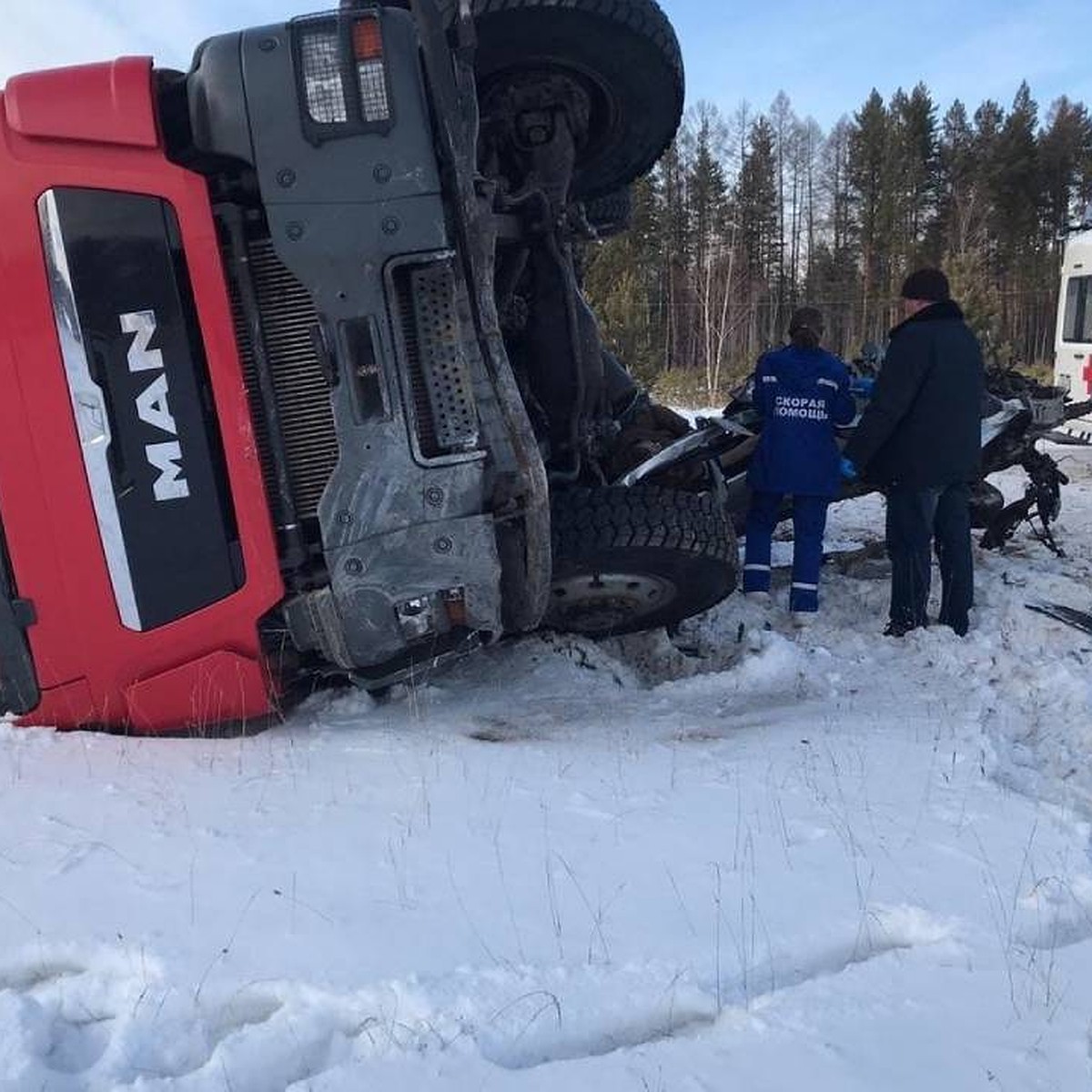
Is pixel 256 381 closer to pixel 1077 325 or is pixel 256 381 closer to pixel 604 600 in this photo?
pixel 604 600

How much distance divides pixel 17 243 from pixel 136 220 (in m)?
0.36

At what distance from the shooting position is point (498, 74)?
3910 mm

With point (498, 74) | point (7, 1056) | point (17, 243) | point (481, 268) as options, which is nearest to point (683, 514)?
point (481, 268)

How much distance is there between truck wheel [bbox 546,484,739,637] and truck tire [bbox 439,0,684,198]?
1.56 meters

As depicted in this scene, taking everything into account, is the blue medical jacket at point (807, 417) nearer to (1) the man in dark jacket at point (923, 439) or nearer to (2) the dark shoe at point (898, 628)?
(1) the man in dark jacket at point (923, 439)

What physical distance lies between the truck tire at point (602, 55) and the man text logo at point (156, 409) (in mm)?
1383

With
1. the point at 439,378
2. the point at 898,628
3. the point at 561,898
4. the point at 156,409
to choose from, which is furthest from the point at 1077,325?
the point at 561,898

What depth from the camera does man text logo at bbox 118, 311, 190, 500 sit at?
10.2 feet

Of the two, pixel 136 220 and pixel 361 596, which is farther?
pixel 361 596

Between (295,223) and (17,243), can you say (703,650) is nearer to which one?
(295,223)

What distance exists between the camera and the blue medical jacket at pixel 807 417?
512 centimetres

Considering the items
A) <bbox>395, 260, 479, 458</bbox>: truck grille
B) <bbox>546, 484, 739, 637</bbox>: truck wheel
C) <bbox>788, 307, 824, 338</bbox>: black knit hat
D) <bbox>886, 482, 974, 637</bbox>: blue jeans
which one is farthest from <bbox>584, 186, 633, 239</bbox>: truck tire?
<bbox>395, 260, 479, 458</bbox>: truck grille

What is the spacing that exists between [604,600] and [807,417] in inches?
66.1

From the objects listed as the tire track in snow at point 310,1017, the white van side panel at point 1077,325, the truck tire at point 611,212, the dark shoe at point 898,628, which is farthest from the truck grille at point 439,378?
the white van side panel at point 1077,325
